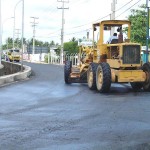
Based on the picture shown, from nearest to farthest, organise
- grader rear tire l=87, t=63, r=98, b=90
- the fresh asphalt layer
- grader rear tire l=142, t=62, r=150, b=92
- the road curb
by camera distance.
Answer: the fresh asphalt layer, grader rear tire l=142, t=62, r=150, b=92, grader rear tire l=87, t=63, r=98, b=90, the road curb

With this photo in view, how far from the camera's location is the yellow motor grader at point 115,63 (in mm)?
18000

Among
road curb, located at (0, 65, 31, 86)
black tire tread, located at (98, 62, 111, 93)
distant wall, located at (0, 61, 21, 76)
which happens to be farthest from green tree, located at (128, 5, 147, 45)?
black tire tread, located at (98, 62, 111, 93)

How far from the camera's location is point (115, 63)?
61.1ft

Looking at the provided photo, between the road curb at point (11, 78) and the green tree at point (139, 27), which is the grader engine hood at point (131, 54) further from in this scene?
the green tree at point (139, 27)

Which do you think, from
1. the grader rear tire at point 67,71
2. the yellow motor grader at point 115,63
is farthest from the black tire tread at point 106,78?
the grader rear tire at point 67,71

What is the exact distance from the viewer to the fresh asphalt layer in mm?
8125

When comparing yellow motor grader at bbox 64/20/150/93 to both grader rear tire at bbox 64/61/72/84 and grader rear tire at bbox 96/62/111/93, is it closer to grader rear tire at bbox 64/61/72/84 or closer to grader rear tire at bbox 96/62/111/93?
grader rear tire at bbox 96/62/111/93

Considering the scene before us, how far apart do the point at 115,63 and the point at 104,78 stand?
49.7 inches

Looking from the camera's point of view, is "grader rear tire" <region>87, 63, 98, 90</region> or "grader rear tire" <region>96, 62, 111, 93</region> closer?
"grader rear tire" <region>96, 62, 111, 93</region>

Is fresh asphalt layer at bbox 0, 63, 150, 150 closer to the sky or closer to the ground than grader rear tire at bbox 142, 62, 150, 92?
closer to the ground

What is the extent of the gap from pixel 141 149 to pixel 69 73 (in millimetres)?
15139

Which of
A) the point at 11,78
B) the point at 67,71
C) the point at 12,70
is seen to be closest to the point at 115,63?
the point at 67,71

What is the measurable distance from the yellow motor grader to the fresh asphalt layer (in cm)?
112

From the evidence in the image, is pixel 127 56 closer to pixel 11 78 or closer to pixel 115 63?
pixel 115 63
